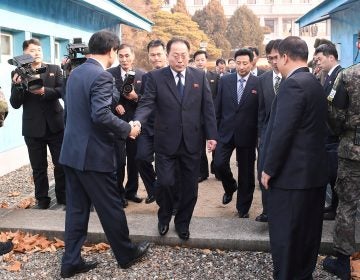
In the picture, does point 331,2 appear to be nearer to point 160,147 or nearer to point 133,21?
point 133,21

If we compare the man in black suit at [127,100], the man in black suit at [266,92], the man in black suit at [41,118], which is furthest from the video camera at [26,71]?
the man in black suit at [266,92]

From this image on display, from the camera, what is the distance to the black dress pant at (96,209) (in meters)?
3.85

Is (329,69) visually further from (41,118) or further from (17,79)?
(17,79)

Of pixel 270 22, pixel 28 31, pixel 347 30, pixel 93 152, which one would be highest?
pixel 270 22

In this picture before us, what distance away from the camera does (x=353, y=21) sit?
12.6 metres

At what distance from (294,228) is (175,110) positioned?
5.46 ft

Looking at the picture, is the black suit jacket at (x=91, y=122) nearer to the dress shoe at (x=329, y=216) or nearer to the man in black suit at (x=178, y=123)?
the man in black suit at (x=178, y=123)

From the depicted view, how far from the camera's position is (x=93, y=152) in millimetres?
3797

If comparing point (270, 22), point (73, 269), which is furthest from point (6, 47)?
point (270, 22)

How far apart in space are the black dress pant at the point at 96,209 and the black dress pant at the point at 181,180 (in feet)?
2.00

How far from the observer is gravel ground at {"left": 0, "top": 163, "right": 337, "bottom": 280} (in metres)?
3.95

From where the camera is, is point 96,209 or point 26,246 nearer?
point 96,209

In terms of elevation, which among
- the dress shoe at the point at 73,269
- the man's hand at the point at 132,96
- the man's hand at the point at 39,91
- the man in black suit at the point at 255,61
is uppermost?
the man in black suit at the point at 255,61

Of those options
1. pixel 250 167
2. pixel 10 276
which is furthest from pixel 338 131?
pixel 10 276
